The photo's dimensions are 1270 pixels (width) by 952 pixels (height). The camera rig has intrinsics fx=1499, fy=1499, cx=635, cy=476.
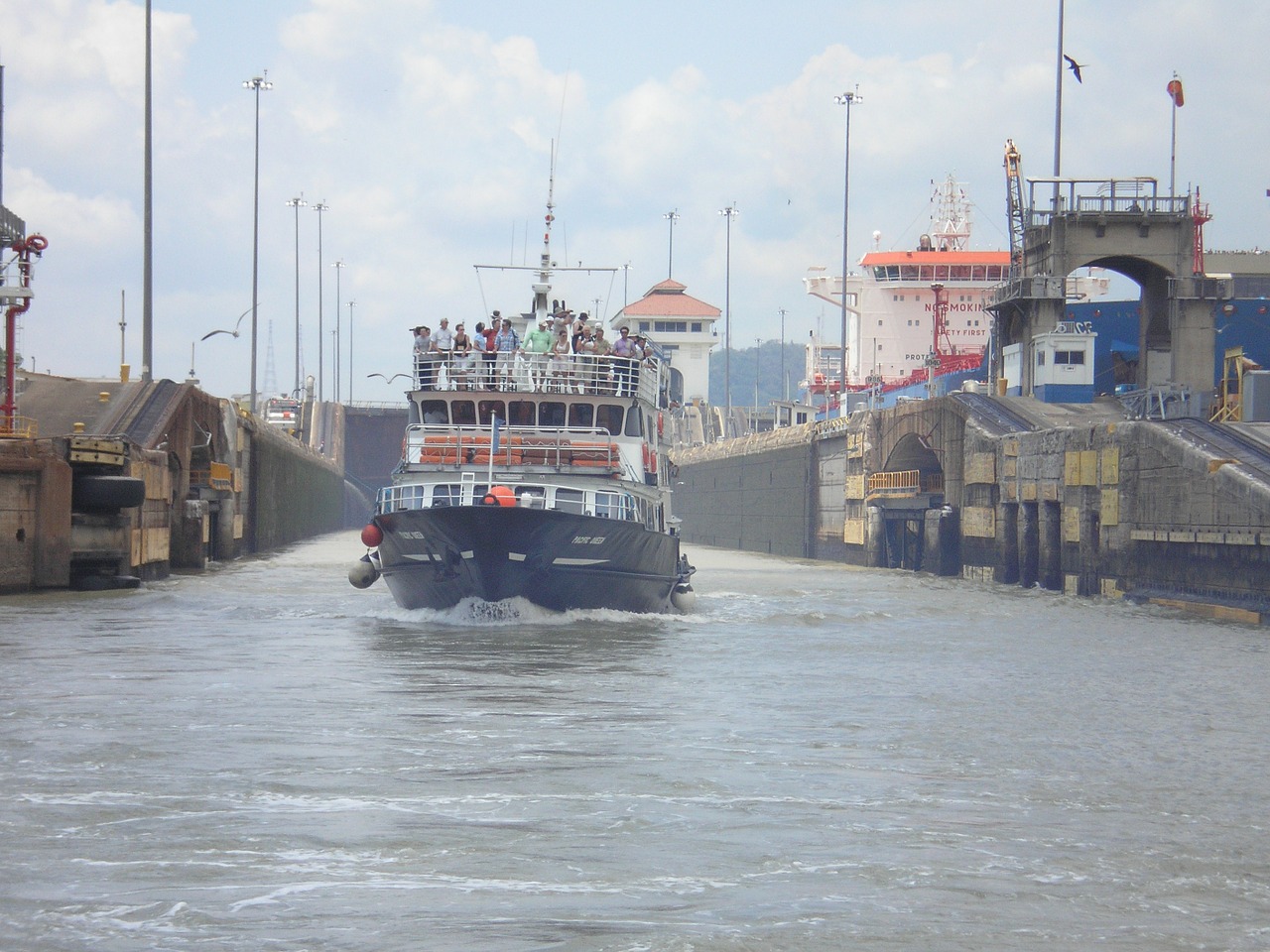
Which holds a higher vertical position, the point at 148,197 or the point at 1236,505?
the point at 148,197

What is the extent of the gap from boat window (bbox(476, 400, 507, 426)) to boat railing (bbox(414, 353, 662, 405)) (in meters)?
0.31

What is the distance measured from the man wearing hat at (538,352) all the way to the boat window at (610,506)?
9.67ft

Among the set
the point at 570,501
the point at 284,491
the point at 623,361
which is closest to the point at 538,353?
the point at 623,361

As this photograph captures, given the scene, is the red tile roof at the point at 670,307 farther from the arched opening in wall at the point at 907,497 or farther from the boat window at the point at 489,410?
the boat window at the point at 489,410

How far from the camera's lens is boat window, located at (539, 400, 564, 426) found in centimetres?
3262

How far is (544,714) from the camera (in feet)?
63.4

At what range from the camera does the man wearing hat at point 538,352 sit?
32.5 metres

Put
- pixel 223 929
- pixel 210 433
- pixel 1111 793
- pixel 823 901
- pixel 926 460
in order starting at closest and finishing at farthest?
1. pixel 223 929
2. pixel 823 901
3. pixel 1111 793
4. pixel 210 433
5. pixel 926 460

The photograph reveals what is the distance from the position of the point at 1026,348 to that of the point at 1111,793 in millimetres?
46688

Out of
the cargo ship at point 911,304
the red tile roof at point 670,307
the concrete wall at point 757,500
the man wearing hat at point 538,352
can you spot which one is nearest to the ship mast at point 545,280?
the man wearing hat at point 538,352

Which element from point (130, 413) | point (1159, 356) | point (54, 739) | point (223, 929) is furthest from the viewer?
point (1159, 356)

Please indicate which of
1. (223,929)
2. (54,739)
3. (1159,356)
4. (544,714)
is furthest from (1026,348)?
(223,929)

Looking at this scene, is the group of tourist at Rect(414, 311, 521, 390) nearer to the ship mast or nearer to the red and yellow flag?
the ship mast

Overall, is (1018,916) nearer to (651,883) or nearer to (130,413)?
(651,883)
